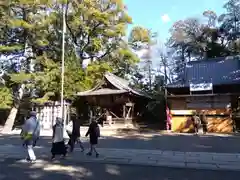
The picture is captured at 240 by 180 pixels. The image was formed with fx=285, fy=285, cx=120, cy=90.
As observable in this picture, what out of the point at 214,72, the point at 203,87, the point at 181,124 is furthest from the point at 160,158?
the point at 214,72

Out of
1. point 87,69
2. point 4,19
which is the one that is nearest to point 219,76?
point 87,69

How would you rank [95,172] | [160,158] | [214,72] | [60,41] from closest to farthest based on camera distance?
[95,172] → [160,158] → [214,72] → [60,41]

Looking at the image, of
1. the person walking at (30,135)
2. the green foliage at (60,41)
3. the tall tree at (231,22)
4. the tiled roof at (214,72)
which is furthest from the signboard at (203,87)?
the tall tree at (231,22)

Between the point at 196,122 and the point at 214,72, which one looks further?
the point at 214,72

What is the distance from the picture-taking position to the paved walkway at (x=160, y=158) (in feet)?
29.9

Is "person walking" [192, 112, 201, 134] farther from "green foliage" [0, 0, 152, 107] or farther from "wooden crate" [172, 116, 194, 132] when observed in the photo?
"green foliage" [0, 0, 152, 107]

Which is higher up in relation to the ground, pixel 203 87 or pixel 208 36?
pixel 208 36

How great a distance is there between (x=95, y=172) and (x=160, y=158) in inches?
123

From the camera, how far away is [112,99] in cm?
2736

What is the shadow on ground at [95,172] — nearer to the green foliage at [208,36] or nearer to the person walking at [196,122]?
the person walking at [196,122]

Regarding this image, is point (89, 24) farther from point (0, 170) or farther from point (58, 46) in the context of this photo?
point (0, 170)

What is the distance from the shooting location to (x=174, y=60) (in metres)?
48.2

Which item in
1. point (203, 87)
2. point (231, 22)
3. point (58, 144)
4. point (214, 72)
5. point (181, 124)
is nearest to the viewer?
point (58, 144)

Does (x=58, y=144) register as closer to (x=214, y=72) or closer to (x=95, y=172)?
(x=95, y=172)
